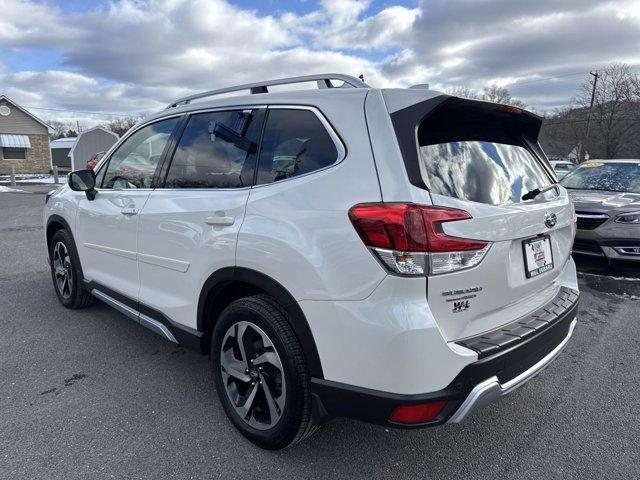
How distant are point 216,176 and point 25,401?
1937mm

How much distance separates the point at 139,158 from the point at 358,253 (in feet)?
7.62

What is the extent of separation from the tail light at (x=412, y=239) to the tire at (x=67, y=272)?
3.36 meters

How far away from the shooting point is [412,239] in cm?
187

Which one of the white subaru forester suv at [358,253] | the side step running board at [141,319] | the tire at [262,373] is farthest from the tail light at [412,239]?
the side step running board at [141,319]

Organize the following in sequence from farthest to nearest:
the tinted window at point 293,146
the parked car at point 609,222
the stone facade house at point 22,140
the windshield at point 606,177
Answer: the stone facade house at point 22,140 → the windshield at point 606,177 → the parked car at point 609,222 → the tinted window at point 293,146

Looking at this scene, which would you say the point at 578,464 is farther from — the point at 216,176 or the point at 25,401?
the point at 25,401

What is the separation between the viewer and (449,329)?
6.37 feet

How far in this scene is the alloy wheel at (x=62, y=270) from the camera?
4529 millimetres

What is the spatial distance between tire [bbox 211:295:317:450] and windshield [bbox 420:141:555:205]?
39.6 inches

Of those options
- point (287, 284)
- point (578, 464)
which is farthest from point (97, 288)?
point (578, 464)

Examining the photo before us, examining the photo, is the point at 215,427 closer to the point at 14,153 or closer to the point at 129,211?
the point at 129,211

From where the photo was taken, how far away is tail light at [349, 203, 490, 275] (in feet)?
6.15

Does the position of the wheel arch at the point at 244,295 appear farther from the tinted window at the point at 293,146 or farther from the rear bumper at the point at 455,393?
the tinted window at the point at 293,146

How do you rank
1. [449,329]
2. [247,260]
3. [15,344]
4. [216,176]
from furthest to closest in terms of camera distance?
[15,344] < [216,176] < [247,260] < [449,329]
